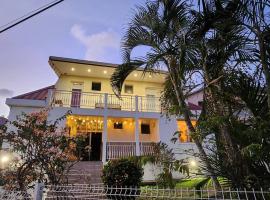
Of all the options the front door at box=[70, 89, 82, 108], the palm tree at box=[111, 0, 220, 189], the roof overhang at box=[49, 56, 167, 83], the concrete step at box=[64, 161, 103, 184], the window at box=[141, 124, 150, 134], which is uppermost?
the roof overhang at box=[49, 56, 167, 83]

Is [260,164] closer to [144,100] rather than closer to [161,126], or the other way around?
[161,126]

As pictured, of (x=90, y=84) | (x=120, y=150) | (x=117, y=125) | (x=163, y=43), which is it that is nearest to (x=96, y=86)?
(x=90, y=84)

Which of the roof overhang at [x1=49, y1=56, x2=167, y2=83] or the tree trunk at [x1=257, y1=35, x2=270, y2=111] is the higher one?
the roof overhang at [x1=49, y1=56, x2=167, y2=83]

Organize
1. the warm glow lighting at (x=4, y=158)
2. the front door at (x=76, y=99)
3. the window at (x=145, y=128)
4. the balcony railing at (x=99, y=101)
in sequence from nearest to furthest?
the warm glow lighting at (x=4, y=158) → the balcony railing at (x=99, y=101) → the front door at (x=76, y=99) → the window at (x=145, y=128)

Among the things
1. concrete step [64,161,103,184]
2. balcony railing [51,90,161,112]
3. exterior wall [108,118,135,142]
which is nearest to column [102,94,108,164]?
balcony railing [51,90,161,112]

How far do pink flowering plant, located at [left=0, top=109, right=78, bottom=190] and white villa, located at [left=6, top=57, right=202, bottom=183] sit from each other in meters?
4.15

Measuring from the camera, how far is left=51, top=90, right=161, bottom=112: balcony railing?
555 inches

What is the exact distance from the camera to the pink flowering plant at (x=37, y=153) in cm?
695

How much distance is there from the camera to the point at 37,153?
7.13 metres

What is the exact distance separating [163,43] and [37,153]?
5065 millimetres

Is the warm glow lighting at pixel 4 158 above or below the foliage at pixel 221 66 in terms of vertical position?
below

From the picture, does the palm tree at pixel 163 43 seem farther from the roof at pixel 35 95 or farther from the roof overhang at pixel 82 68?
the roof at pixel 35 95

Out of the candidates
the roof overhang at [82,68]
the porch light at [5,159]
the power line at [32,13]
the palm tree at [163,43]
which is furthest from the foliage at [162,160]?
the power line at [32,13]

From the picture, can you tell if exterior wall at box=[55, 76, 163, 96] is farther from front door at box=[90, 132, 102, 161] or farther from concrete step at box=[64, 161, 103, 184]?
concrete step at box=[64, 161, 103, 184]
